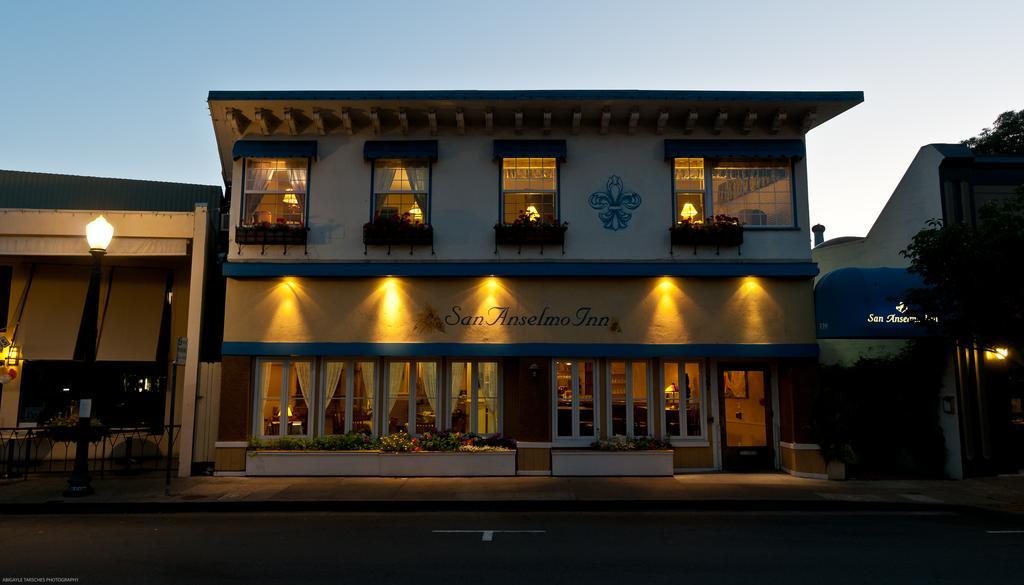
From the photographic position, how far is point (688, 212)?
47.1 feet

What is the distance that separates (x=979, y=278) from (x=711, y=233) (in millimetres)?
4779

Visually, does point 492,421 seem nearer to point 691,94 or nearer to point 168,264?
point 691,94

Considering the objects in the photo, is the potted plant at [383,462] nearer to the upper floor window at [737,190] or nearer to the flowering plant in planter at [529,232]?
the flowering plant in planter at [529,232]

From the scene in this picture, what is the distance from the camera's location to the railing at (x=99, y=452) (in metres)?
14.2

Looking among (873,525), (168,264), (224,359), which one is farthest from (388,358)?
(873,525)

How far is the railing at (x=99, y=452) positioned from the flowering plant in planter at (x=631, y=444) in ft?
30.1

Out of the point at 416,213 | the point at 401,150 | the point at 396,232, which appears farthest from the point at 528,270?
the point at 401,150

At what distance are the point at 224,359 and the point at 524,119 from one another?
823 centimetres

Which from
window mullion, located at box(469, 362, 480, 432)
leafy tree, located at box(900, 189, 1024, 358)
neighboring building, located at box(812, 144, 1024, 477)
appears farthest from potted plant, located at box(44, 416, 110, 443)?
leafy tree, located at box(900, 189, 1024, 358)

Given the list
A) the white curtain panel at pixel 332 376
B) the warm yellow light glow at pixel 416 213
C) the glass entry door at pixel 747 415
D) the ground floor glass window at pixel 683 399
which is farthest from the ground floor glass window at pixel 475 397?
the glass entry door at pixel 747 415

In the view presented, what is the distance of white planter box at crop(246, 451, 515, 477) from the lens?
1345 cm

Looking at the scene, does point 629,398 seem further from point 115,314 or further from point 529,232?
point 115,314

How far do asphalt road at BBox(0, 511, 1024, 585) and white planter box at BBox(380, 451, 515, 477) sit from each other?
8.92ft

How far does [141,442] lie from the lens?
15203 mm
